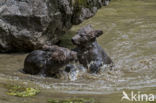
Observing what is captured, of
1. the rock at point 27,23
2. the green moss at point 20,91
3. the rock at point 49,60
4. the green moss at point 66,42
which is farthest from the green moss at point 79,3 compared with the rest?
the green moss at point 20,91

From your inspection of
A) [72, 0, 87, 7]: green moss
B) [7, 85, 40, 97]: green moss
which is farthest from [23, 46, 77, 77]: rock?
[72, 0, 87, 7]: green moss

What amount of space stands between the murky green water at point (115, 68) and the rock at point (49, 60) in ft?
0.75

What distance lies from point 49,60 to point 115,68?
1254 mm

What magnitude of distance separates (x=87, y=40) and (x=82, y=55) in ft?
0.96

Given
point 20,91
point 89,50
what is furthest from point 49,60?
point 20,91

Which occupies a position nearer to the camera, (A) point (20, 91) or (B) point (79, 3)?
(A) point (20, 91)

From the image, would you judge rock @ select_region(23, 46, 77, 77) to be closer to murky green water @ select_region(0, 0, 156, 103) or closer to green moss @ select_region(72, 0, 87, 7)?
murky green water @ select_region(0, 0, 156, 103)

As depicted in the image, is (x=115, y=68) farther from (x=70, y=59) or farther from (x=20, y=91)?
(x=20, y=91)

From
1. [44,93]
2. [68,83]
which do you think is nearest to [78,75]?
[68,83]

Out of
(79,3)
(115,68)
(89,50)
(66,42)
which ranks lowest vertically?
(66,42)

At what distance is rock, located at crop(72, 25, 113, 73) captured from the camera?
5422 millimetres

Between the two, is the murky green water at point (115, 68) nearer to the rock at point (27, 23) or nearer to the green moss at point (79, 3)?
the rock at point (27, 23)

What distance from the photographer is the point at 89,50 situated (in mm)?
5551

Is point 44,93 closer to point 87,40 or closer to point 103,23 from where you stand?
point 87,40
